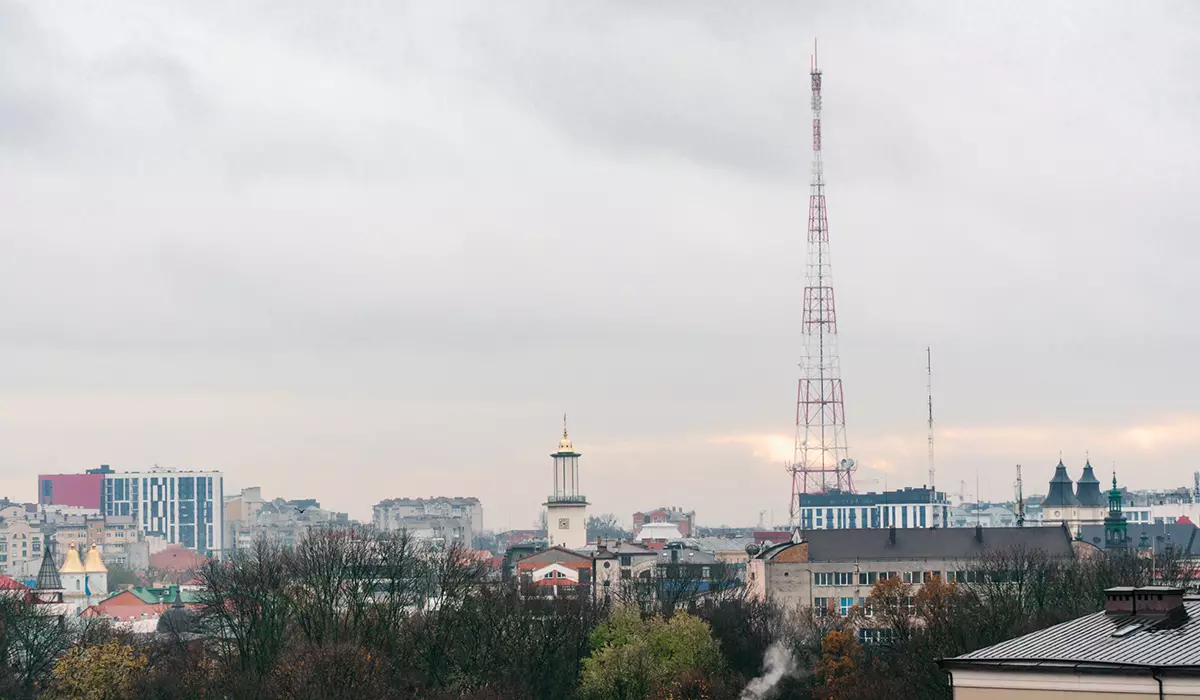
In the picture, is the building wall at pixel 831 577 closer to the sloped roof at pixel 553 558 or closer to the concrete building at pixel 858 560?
the concrete building at pixel 858 560

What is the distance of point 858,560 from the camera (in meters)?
129

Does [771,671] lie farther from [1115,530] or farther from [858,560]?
[1115,530]

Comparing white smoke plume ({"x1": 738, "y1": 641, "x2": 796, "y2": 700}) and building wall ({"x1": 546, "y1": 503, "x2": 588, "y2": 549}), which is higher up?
building wall ({"x1": 546, "y1": 503, "x2": 588, "y2": 549})

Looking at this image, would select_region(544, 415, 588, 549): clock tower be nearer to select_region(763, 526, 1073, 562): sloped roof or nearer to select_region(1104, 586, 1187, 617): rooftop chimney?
select_region(763, 526, 1073, 562): sloped roof

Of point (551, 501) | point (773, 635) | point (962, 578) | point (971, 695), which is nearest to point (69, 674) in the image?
point (773, 635)

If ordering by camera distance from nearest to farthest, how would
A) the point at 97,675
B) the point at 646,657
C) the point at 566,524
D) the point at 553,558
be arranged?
the point at 97,675 → the point at 646,657 → the point at 553,558 → the point at 566,524

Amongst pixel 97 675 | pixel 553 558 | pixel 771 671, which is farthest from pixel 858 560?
pixel 97 675

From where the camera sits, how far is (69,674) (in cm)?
7394

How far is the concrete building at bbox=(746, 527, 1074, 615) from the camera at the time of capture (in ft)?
418

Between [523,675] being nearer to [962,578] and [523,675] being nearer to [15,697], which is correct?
[15,697]

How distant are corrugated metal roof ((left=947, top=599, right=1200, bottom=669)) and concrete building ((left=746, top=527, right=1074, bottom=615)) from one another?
90531 mm

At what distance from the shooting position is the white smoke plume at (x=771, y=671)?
81.2m

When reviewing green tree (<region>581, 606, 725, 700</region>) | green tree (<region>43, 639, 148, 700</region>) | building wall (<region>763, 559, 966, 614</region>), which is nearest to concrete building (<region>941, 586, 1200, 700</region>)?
green tree (<region>581, 606, 725, 700</region>)

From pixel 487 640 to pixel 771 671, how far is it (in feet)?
49.4
